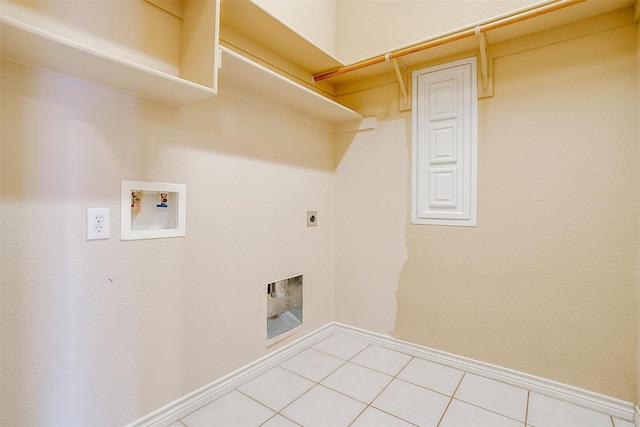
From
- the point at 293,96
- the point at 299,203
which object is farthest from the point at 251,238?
the point at 293,96

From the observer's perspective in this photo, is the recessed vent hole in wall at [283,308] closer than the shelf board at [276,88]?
No

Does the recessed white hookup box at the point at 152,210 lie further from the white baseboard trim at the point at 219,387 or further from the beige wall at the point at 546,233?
the beige wall at the point at 546,233

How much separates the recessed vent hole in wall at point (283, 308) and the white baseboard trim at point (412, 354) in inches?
4.4

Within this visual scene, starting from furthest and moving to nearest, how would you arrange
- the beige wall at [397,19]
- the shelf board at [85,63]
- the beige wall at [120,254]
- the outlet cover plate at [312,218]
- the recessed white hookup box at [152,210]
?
the outlet cover plate at [312,218] → the beige wall at [397,19] → the recessed white hookup box at [152,210] → the beige wall at [120,254] → the shelf board at [85,63]

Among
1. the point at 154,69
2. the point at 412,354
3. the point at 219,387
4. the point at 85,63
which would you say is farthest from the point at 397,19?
the point at 219,387

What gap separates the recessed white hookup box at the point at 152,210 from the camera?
1366 mm

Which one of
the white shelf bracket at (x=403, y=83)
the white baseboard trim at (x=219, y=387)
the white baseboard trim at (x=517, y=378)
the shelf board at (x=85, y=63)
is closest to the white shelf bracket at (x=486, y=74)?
the white shelf bracket at (x=403, y=83)

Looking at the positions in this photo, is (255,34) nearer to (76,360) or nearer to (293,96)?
(293,96)

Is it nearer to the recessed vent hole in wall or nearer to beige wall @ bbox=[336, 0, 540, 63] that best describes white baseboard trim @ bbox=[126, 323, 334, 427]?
the recessed vent hole in wall

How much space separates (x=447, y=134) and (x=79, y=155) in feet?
6.56

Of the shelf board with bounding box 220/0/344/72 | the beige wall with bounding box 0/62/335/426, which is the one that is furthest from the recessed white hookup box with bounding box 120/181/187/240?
the shelf board with bounding box 220/0/344/72

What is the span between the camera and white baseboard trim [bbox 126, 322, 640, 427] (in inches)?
60.8

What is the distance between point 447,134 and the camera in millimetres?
2082

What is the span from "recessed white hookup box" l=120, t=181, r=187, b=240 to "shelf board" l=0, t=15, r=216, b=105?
408mm
